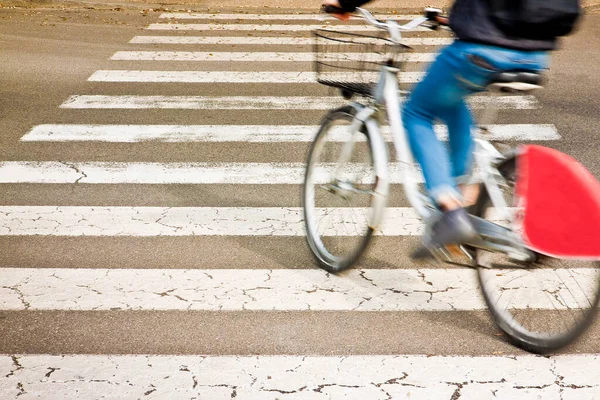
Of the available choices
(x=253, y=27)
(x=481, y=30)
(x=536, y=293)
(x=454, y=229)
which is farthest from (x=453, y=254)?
(x=253, y=27)

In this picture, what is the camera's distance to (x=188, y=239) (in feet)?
16.4

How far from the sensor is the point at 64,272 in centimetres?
455

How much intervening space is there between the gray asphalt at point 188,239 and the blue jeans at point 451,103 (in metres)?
0.74

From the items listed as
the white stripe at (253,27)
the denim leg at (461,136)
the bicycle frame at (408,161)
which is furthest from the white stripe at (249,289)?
the white stripe at (253,27)

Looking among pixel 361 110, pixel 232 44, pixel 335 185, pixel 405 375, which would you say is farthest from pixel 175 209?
pixel 232 44

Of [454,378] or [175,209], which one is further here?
[175,209]

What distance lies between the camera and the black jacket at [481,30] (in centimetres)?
321

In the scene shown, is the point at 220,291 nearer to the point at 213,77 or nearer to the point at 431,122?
the point at 431,122

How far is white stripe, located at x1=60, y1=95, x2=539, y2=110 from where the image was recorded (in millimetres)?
7668

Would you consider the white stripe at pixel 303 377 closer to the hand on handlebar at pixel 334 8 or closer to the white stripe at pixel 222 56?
the hand on handlebar at pixel 334 8

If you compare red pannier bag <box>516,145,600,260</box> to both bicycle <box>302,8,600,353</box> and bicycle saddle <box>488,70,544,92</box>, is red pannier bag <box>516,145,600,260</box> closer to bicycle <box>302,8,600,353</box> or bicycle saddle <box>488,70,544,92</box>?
bicycle <box>302,8,600,353</box>

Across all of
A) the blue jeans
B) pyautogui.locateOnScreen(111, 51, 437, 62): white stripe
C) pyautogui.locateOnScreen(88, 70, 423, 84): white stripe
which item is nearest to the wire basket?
the blue jeans

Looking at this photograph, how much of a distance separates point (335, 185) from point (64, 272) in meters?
1.48

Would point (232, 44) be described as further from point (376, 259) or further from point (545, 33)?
point (545, 33)
